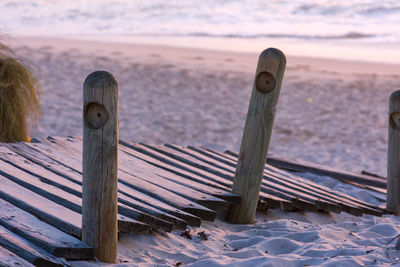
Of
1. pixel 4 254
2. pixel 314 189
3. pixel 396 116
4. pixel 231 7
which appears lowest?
pixel 4 254

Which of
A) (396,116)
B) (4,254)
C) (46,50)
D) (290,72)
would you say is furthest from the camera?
(46,50)

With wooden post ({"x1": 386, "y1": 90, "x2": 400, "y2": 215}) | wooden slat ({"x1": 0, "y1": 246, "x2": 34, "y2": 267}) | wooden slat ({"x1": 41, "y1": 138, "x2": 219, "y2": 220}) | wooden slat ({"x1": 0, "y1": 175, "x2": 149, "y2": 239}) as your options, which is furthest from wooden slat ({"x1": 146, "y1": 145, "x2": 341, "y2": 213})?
wooden slat ({"x1": 0, "y1": 246, "x2": 34, "y2": 267})

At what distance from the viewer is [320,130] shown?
9.05m

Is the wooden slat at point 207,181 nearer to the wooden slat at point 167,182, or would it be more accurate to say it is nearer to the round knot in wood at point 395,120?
the wooden slat at point 167,182

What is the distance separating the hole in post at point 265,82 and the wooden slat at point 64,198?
39.7 inches

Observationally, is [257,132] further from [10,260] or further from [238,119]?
[238,119]

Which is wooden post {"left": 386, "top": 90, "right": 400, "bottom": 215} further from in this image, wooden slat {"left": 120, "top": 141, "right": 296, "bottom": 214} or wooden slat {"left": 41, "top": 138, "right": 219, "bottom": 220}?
wooden slat {"left": 41, "top": 138, "right": 219, "bottom": 220}

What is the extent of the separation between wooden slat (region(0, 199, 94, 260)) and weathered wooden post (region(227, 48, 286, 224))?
135cm

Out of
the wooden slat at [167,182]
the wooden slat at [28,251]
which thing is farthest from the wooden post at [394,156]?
the wooden slat at [28,251]

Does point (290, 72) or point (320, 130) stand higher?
point (290, 72)

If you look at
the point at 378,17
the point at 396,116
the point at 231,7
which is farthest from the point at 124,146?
the point at 231,7

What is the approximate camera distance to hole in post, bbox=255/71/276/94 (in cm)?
342

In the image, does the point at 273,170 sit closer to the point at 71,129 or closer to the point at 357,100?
the point at 71,129

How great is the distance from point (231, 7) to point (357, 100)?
41.8 feet
